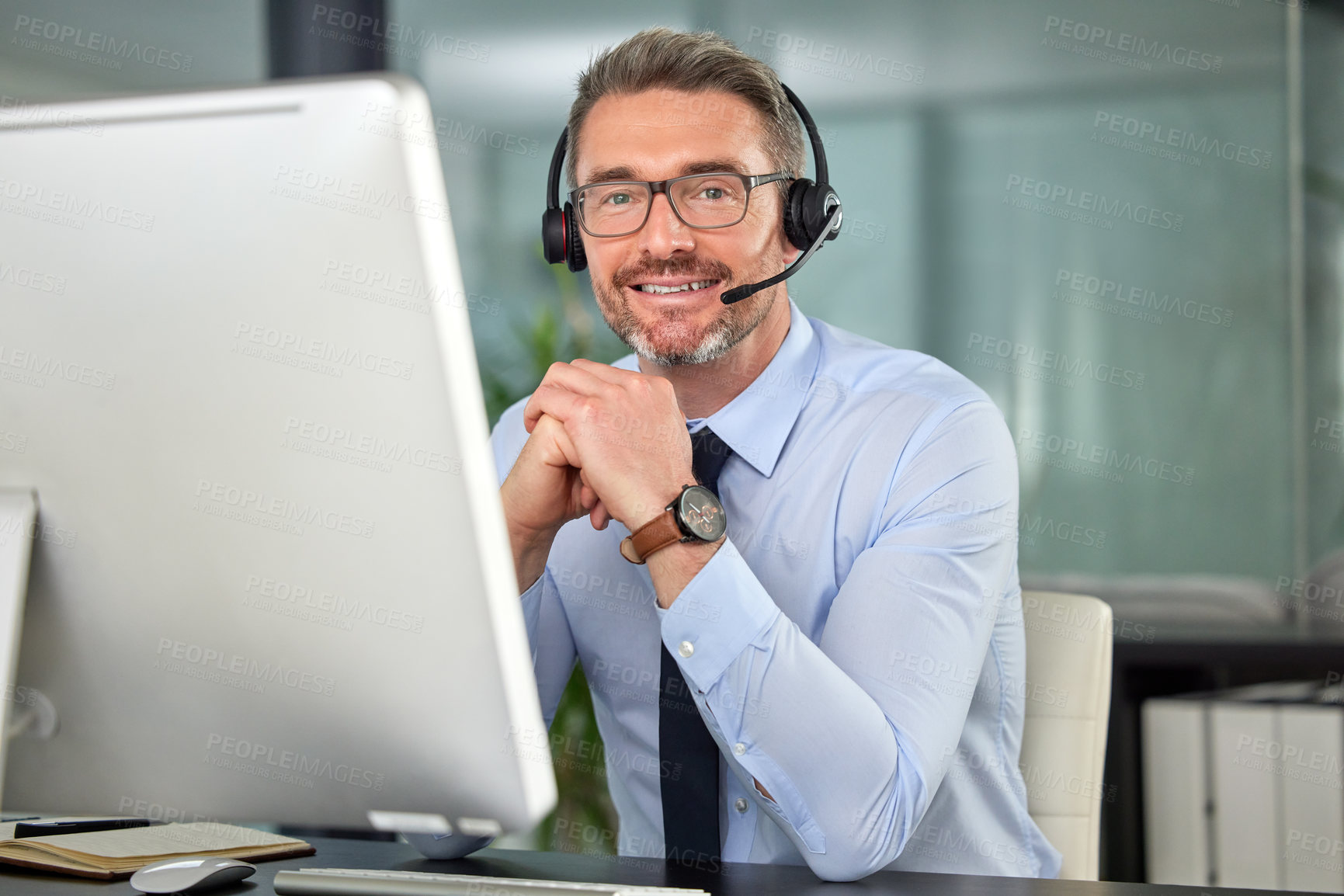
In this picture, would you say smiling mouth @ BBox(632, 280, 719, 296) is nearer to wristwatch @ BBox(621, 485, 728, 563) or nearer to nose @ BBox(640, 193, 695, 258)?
nose @ BBox(640, 193, 695, 258)

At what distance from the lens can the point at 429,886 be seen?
2.35 ft

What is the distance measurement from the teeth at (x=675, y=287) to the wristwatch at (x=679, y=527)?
49cm

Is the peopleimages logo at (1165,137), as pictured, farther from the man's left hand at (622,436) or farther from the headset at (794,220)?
the man's left hand at (622,436)

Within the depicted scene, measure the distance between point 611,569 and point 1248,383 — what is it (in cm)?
401

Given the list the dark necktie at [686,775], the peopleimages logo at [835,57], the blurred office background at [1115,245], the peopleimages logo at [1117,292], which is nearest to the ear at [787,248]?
the dark necktie at [686,775]

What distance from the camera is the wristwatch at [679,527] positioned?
Result: 982mm

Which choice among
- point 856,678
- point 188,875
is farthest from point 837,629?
point 188,875

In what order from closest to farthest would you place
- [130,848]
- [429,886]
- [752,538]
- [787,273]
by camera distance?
[429,886] < [130,848] < [752,538] < [787,273]

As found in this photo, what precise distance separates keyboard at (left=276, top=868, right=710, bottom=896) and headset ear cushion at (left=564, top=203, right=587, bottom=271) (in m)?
0.92

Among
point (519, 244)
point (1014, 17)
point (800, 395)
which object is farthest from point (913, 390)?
point (1014, 17)

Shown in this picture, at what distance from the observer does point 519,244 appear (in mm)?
4098

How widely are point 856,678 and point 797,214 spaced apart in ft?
2.22

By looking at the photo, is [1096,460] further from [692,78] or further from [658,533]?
A: [658,533]

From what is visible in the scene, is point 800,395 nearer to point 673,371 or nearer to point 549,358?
point 673,371
